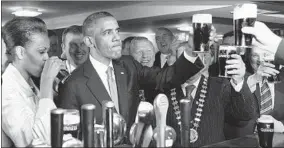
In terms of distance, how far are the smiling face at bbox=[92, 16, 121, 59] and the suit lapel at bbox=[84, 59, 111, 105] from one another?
161 millimetres

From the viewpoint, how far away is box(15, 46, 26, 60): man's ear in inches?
82.1

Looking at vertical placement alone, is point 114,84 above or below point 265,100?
above

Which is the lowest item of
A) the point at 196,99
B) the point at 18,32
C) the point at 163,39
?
the point at 196,99

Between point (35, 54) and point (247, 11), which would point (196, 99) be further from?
point (35, 54)

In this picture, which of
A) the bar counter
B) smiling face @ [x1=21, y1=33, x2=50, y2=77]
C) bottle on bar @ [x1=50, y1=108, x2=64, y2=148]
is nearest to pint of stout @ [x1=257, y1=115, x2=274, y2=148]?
the bar counter

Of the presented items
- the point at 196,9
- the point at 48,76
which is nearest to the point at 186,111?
the point at 48,76

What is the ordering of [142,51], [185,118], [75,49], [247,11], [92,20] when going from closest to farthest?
[185,118] → [247,11] → [92,20] → [75,49] → [142,51]

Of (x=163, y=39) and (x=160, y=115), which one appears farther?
(x=163, y=39)

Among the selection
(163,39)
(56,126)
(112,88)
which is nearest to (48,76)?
(112,88)

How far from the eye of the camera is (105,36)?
8.33 ft

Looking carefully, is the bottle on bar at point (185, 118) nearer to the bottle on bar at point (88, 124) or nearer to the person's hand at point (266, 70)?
the bottle on bar at point (88, 124)

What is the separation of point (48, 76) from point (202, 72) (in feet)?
3.71

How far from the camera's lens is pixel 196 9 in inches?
303

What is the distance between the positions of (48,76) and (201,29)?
919 millimetres
